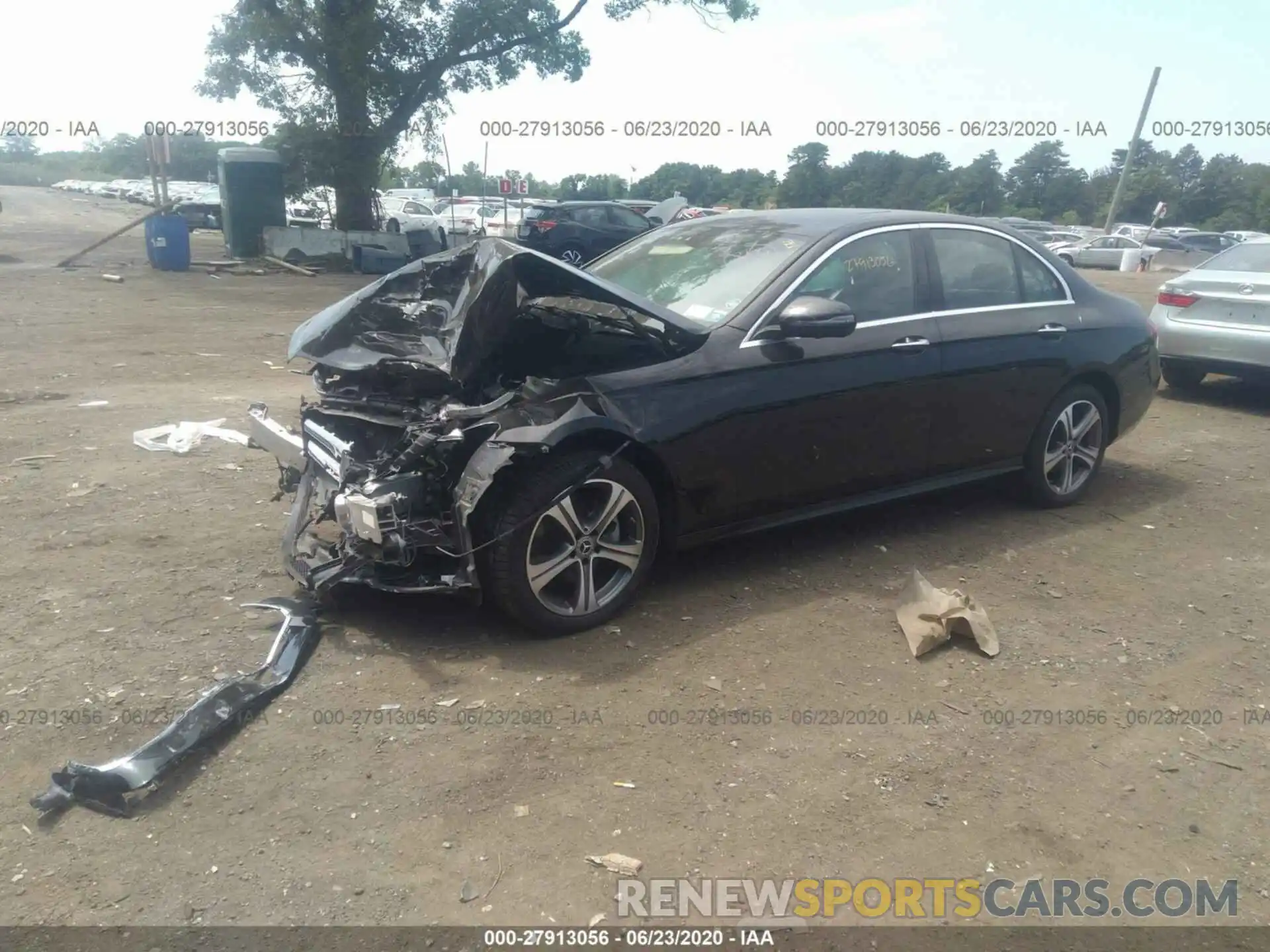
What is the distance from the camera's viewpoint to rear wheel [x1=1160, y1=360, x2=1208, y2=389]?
8945mm

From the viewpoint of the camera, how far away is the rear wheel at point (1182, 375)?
29.3ft

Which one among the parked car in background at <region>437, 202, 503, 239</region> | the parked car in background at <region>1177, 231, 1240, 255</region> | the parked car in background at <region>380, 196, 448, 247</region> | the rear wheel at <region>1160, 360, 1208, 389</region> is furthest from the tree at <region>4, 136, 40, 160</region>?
the rear wheel at <region>1160, 360, 1208, 389</region>

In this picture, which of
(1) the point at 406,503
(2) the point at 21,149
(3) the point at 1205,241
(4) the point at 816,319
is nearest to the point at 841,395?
(4) the point at 816,319

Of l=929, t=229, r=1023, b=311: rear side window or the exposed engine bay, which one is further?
l=929, t=229, r=1023, b=311: rear side window

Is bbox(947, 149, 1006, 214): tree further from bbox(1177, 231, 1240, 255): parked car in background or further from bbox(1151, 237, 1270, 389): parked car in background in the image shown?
bbox(1151, 237, 1270, 389): parked car in background

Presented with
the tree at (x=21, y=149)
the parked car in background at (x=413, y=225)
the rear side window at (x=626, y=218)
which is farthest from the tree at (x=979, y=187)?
the tree at (x=21, y=149)

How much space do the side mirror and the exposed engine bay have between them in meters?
0.41

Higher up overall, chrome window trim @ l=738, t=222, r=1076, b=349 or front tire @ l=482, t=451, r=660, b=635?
chrome window trim @ l=738, t=222, r=1076, b=349

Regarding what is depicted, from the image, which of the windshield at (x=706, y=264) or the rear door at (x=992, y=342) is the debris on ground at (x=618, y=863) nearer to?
the windshield at (x=706, y=264)

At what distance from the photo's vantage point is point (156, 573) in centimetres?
437

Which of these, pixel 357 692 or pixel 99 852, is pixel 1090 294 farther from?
pixel 99 852

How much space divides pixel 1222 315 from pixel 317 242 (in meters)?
18.3

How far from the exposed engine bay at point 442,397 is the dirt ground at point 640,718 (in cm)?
38

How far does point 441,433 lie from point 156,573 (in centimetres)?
169
